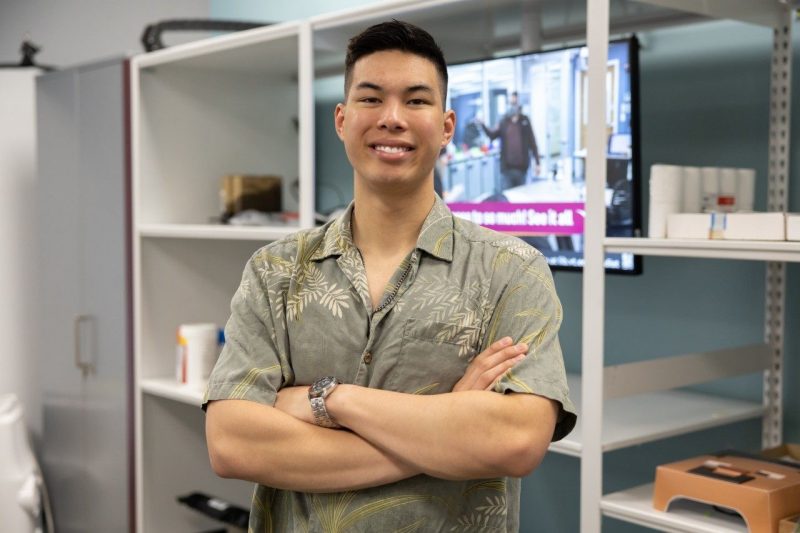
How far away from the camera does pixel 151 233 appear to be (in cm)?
301

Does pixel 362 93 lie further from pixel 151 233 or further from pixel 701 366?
pixel 151 233

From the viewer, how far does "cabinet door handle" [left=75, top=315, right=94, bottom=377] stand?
3.26m

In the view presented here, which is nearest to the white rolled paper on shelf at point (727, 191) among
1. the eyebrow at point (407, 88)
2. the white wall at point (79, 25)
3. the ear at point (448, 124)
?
the ear at point (448, 124)

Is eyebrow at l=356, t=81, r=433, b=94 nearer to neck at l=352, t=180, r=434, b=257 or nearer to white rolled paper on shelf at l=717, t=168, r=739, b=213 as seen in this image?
neck at l=352, t=180, r=434, b=257

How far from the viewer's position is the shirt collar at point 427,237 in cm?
146

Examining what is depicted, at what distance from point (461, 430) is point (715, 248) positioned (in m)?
0.67

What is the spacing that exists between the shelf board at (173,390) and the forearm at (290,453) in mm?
1343

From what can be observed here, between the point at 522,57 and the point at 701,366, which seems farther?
the point at 522,57

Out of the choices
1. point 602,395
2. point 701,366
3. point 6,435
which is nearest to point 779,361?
point 701,366

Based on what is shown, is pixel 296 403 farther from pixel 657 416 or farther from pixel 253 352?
pixel 657 416

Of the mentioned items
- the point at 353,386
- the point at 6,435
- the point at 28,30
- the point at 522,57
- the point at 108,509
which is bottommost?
the point at 108,509

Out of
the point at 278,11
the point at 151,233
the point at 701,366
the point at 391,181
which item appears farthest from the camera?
the point at 278,11

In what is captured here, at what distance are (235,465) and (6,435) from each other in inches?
86.6

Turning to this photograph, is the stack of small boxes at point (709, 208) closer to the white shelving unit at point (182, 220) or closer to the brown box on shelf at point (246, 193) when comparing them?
the white shelving unit at point (182, 220)
